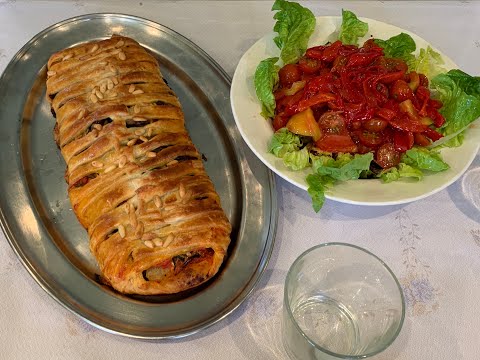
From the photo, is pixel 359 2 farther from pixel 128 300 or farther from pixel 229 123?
pixel 128 300

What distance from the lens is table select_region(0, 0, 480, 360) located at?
1793 millimetres

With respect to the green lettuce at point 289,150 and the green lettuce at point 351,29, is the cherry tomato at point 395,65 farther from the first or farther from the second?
the green lettuce at point 289,150

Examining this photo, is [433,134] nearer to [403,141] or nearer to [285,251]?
[403,141]

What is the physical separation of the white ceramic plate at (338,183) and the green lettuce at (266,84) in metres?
0.04

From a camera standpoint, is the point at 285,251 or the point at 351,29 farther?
the point at 351,29

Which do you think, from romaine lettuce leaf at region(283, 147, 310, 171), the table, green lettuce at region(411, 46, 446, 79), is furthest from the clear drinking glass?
green lettuce at region(411, 46, 446, 79)

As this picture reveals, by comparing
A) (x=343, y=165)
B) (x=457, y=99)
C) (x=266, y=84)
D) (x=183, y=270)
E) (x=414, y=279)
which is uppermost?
(x=266, y=84)

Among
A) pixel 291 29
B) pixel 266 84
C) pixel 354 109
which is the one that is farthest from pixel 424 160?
pixel 291 29

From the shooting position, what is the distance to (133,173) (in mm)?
1870

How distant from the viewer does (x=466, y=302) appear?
6.62ft

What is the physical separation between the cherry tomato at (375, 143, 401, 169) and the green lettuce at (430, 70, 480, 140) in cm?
27

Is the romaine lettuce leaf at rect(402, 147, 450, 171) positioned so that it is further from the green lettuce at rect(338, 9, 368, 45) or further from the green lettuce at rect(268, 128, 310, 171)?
the green lettuce at rect(338, 9, 368, 45)

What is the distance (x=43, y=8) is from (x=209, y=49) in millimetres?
816

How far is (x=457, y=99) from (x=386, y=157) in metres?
0.39
